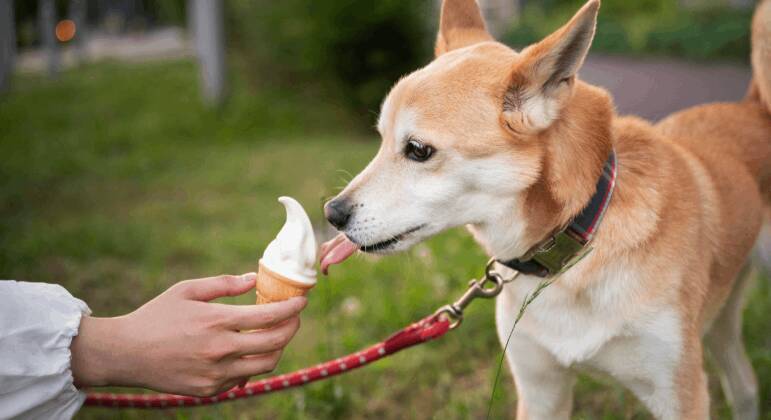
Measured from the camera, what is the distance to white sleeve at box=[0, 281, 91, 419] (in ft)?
4.97

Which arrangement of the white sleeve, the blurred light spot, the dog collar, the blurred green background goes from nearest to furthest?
the white sleeve, the dog collar, the blurred green background, the blurred light spot

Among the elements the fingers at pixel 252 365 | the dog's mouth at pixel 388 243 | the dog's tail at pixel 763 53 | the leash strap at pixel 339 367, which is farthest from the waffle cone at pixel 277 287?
the dog's tail at pixel 763 53

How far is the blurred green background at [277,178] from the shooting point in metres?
3.19

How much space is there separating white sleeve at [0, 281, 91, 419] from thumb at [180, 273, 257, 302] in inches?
9.7

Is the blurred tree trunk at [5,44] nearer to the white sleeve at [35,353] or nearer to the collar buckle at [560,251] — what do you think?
the white sleeve at [35,353]

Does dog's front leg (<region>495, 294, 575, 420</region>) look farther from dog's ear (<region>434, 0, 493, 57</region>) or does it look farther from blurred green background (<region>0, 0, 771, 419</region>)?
dog's ear (<region>434, 0, 493, 57</region>)

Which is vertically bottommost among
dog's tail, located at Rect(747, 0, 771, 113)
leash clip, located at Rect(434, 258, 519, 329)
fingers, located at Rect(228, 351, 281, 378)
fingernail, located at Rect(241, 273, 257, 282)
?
leash clip, located at Rect(434, 258, 519, 329)

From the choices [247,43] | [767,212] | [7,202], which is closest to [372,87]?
[247,43]

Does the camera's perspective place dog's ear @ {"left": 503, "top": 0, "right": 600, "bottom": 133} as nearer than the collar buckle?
Yes

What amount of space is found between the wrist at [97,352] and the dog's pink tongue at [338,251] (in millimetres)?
627

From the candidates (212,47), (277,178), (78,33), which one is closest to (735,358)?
(277,178)

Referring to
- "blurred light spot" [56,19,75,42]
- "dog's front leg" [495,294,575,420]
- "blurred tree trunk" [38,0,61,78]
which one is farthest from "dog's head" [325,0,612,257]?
"blurred light spot" [56,19,75,42]

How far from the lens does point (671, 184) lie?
2.20 meters

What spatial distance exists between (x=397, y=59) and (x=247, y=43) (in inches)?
119
